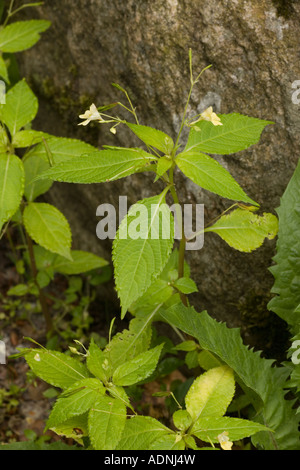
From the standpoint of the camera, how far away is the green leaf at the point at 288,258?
2055 mm

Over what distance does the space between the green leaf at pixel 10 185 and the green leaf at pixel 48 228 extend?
27 cm

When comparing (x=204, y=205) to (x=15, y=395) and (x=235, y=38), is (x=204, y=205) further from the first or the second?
(x=15, y=395)

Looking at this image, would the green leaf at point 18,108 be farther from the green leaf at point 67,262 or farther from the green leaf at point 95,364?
the green leaf at point 95,364

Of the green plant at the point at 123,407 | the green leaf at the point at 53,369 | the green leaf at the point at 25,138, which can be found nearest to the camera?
the green plant at the point at 123,407

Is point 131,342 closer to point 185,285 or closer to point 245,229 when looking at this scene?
point 185,285

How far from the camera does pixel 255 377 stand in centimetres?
214

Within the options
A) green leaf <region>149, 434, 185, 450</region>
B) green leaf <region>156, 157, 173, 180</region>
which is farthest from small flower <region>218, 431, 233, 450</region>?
green leaf <region>156, 157, 173, 180</region>

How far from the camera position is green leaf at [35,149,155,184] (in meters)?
1.71

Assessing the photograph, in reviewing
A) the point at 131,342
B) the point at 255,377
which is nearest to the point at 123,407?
the point at 131,342

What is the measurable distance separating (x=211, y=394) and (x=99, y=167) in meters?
0.93

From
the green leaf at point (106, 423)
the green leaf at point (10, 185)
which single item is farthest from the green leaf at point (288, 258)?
the green leaf at point (10, 185)

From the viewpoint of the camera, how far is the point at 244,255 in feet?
7.78

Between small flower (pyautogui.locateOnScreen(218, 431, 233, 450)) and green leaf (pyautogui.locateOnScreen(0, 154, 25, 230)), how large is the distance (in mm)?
1126
